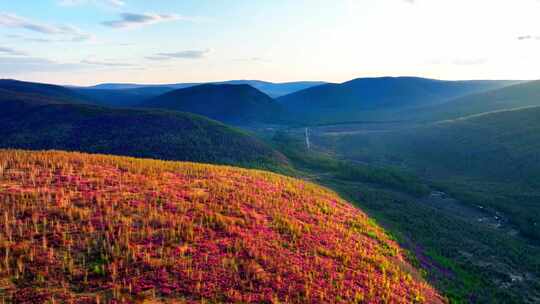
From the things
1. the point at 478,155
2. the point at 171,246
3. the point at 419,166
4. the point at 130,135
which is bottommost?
the point at 419,166

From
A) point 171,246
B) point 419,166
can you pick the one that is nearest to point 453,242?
point 171,246

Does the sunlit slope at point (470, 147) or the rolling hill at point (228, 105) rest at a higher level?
the rolling hill at point (228, 105)

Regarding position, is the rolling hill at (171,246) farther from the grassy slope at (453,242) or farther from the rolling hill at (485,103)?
the rolling hill at (485,103)

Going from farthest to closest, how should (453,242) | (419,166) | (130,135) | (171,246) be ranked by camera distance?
(130,135), (419,166), (453,242), (171,246)

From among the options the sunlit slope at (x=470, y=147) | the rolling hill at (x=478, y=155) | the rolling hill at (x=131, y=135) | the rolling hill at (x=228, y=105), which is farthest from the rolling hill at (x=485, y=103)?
the rolling hill at (x=131, y=135)

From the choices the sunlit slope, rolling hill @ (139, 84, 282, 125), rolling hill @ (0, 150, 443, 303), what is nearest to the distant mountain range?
rolling hill @ (0, 150, 443, 303)

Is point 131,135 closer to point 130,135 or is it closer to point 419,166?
point 130,135
